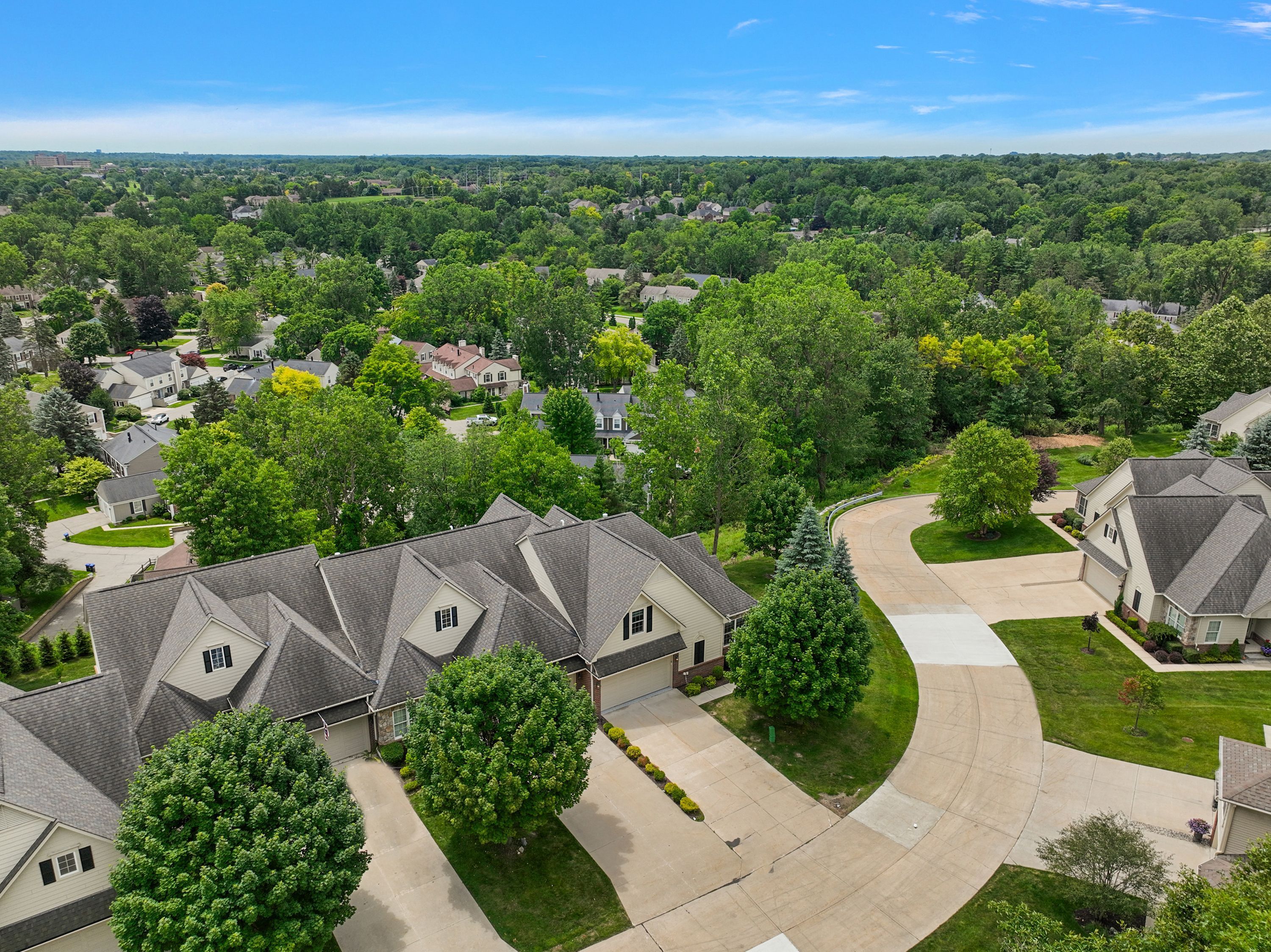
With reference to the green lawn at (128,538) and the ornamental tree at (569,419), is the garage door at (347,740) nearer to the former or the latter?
the green lawn at (128,538)

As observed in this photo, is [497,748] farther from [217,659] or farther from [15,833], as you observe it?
[15,833]

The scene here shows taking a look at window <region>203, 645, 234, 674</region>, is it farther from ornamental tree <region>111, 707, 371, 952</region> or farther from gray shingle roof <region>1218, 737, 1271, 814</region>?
gray shingle roof <region>1218, 737, 1271, 814</region>

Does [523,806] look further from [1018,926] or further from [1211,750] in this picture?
[1211,750]

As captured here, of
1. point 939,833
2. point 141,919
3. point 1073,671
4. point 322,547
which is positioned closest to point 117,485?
point 322,547

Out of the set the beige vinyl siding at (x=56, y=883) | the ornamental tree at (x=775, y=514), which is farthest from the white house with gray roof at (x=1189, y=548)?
the beige vinyl siding at (x=56, y=883)

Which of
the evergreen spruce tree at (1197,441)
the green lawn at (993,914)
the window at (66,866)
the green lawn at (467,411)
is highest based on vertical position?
the evergreen spruce tree at (1197,441)

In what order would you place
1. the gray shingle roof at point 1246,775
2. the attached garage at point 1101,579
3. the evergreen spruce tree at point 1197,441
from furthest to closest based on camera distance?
1. the evergreen spruce tree at point 1197,441
2. the attached garage at point 1101,579
3. the gray shingle roof at point 1246,775

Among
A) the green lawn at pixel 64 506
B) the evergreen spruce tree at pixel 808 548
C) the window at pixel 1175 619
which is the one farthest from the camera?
the green lawn at pixel 64 506
